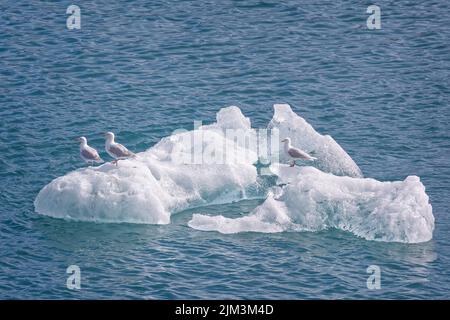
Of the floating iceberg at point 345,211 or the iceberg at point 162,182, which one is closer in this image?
the floating iceberg at point 345,211

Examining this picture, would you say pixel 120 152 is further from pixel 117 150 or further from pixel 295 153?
pixel 295 153

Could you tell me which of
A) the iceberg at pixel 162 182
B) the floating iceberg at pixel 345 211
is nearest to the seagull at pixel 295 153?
the iceberg at pixel 162 182

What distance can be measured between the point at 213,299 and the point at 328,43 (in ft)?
60.2

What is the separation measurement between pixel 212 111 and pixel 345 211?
918cm

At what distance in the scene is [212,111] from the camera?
116 feet

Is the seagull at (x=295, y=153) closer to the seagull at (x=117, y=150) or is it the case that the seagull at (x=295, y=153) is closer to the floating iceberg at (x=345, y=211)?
the floating iceberg at (x=345, y=211)

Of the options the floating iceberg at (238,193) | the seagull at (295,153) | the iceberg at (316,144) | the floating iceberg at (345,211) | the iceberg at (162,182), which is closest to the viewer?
the floating iceberg at (345,211)

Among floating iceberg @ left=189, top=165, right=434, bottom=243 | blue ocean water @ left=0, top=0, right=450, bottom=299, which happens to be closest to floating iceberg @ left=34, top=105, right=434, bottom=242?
floating iceberg @ left=189, top=165, right=434, bottom=243

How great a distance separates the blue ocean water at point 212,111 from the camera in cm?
2491

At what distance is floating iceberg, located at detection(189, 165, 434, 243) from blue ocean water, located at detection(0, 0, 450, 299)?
13.4 inches

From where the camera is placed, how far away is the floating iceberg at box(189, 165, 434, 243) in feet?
87.2

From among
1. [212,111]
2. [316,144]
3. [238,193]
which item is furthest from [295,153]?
[212,111]

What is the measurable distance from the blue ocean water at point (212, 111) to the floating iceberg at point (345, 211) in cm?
34
